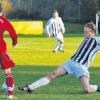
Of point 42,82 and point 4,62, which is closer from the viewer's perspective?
point 4,62

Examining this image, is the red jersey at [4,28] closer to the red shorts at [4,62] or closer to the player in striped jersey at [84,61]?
the red shorts at [4,62]

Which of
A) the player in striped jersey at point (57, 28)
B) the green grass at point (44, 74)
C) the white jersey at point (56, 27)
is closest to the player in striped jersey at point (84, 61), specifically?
the green grass at point (44, 74)

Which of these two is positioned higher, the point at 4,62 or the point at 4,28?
the point at 4,28

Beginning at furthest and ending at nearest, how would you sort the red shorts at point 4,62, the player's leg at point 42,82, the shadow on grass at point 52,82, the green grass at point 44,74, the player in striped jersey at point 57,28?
1. the player in striped jersey at point 57,28
2. the shadow on grass at point 52,82
3. the player's leg at point 42,82
4. the green grass at point 44,74
5. the red shorts at point 4,62

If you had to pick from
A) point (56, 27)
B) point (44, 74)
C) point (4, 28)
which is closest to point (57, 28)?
point (56, 27)

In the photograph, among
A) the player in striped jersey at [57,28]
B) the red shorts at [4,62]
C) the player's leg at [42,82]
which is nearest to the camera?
the red shorts at [4,62]

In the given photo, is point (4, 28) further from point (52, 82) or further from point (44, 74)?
point (44, 74)

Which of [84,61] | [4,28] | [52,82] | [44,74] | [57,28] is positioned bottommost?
[57,28]

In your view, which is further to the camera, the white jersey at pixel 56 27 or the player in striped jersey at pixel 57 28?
the white jersey at pixel 56 27

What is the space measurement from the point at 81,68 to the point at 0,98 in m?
2.08

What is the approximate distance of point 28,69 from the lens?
20547 millimetres

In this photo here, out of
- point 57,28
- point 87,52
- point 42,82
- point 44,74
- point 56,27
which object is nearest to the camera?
point 42,82

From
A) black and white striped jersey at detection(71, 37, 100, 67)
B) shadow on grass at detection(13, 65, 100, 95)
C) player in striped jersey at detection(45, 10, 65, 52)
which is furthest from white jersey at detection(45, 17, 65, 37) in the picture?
black and white striped jersey at detection(71, 37, 100, 67)

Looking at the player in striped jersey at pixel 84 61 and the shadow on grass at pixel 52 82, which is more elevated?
the player in striped jersey at pixel 84 61
